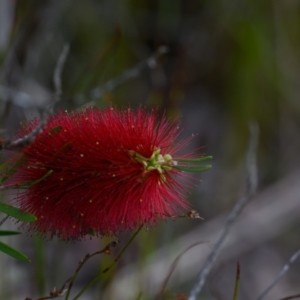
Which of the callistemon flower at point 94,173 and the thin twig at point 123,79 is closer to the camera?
the callistemon flower at point 94,173

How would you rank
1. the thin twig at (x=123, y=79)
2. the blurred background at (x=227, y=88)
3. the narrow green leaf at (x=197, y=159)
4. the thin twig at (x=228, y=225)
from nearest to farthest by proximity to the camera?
the narrow green leaf at (x=197, y=159)
the thin twig at (x=228, y=225)
the thin twig at (x=123, y=79)
the blurred background at (x=227, y=88)

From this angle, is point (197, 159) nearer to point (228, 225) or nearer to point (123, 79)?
point (228, 225)

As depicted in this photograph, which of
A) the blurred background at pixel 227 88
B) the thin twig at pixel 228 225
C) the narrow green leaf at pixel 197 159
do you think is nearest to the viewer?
the narrow green leaf at pixel 197 159

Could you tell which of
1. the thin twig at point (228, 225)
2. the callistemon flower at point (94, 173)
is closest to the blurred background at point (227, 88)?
the thin twig at point (228, 225)

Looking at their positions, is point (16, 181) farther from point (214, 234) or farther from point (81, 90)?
point (214, 234)

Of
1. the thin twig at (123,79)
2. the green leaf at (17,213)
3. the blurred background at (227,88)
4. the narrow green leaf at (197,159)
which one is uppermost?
the blurred background at (227,88)

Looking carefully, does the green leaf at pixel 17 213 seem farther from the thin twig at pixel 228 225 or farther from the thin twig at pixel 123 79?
the thin twig at pixel 123 79

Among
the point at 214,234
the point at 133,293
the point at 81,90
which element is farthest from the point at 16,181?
the point at 214,234

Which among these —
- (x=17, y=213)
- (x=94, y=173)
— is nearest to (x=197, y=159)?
(x=94, y=173)

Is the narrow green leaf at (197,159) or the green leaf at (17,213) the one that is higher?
the green leaf at (17,213)
